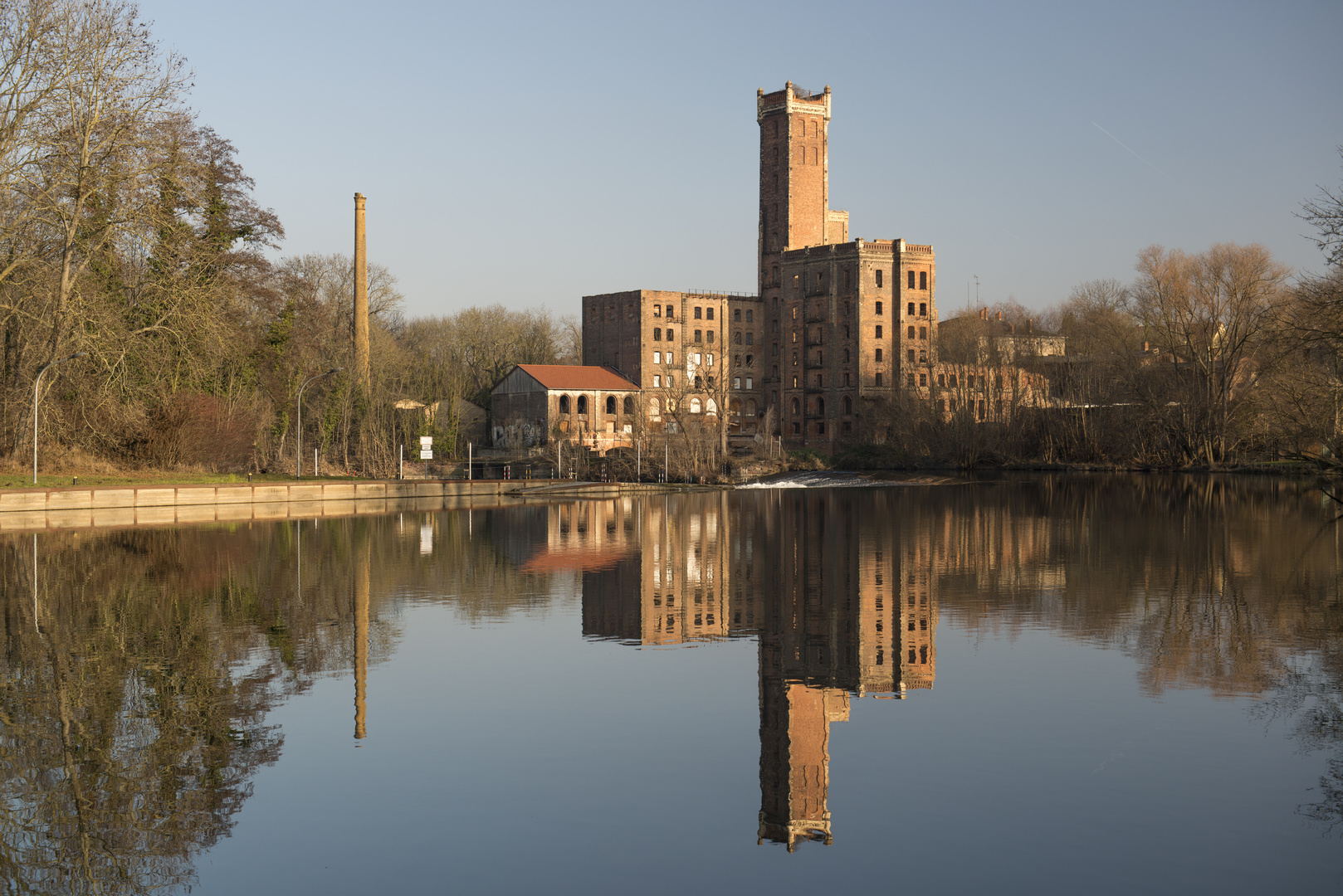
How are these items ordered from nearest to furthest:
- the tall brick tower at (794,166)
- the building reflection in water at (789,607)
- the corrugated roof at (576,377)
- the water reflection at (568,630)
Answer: the water reflection at (568,630), the building reflection in water at (789,607), the corrugated roof at (576,377), the tall brick tower at (794,166)

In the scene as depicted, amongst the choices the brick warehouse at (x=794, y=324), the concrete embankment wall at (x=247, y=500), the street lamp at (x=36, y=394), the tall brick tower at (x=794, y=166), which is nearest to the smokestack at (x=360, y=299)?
the concrete embankment wall at (x=247, y=500)

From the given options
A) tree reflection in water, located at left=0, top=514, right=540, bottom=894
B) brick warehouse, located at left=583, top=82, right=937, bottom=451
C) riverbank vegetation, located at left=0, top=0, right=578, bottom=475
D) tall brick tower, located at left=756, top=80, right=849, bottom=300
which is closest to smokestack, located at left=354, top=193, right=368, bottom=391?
riverbank vegetation, located at left=0, top=0, right=578, bottom=475

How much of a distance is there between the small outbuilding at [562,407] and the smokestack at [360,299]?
59.0 feet

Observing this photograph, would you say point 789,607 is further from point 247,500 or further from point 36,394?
point 247,500

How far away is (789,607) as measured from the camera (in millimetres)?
16406

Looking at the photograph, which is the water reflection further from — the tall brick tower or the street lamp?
the tall brick tower

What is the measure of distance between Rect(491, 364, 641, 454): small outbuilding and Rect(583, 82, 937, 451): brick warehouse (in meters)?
3.67

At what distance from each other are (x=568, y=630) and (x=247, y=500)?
27.1m

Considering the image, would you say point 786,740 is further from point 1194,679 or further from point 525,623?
point 525,623

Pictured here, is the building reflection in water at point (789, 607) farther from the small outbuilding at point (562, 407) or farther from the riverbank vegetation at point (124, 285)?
the small outbuilding at point (562, 407)

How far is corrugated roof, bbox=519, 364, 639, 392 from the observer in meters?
85.3

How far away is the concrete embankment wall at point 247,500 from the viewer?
104 feet

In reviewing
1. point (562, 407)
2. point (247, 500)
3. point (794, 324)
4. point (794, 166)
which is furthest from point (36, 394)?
point (794, 166)

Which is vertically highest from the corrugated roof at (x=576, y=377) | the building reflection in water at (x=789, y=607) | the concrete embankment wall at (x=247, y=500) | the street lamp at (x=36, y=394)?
the corrugated roof at (x=576, y=377)
